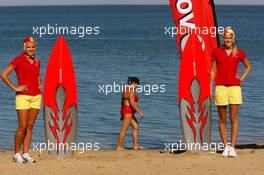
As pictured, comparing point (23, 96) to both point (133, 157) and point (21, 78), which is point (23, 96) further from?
point (133, 157)

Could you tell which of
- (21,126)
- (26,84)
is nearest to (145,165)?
(21,126)

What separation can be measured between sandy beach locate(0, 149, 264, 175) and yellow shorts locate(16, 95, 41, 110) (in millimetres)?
673

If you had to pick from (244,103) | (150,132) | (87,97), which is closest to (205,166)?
(150,132)

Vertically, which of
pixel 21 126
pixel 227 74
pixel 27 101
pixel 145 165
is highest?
pixel 227 74

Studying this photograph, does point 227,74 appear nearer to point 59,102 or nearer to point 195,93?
point 195,93

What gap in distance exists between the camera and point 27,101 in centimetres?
1027

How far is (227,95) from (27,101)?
237 centimetres

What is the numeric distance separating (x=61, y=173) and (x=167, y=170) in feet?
3.84

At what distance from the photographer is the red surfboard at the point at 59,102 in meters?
11.4

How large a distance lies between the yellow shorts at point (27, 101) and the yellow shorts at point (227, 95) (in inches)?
84.4

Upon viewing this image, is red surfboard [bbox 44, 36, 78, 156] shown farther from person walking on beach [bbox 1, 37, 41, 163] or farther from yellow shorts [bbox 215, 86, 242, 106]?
yellow shorts [bbox 215, 86, 242, 106]
